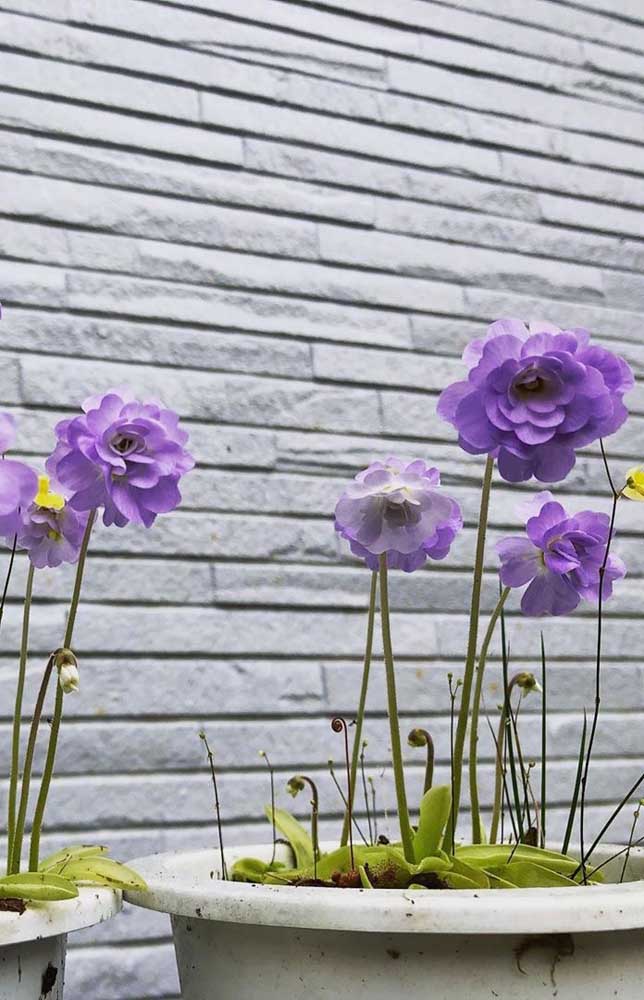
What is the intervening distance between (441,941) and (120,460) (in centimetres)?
34

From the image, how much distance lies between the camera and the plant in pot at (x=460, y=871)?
0.60 metres

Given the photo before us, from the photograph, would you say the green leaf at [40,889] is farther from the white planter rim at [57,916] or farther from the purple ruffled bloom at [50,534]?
the purple ruffled bloom at [50,534]

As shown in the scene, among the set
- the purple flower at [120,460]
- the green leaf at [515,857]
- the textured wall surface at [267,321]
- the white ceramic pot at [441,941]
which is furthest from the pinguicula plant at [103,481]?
the textured wall surface at [267,321]

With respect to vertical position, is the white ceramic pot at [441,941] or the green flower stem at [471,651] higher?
the green flower stem at [471,651]

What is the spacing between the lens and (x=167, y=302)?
145cm

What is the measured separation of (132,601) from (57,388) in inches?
10.6

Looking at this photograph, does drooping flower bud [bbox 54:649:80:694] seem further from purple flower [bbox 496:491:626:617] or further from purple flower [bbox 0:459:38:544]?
purple flower [bbox 496:491:626:617]

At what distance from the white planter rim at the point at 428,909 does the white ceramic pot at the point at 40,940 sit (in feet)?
0.20

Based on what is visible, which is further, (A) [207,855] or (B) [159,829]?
(B) [159,829]

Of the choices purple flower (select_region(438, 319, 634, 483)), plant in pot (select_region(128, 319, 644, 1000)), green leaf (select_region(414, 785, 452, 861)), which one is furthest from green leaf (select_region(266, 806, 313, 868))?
purple flower (select_region(438, 319, 634, 483))

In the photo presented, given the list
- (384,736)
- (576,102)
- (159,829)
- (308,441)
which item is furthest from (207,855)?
(576,102)

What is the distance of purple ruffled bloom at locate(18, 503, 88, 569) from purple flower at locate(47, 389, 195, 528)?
0.07 metres

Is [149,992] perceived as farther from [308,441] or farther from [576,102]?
[576,102]

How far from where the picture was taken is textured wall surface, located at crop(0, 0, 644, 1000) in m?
1.34
